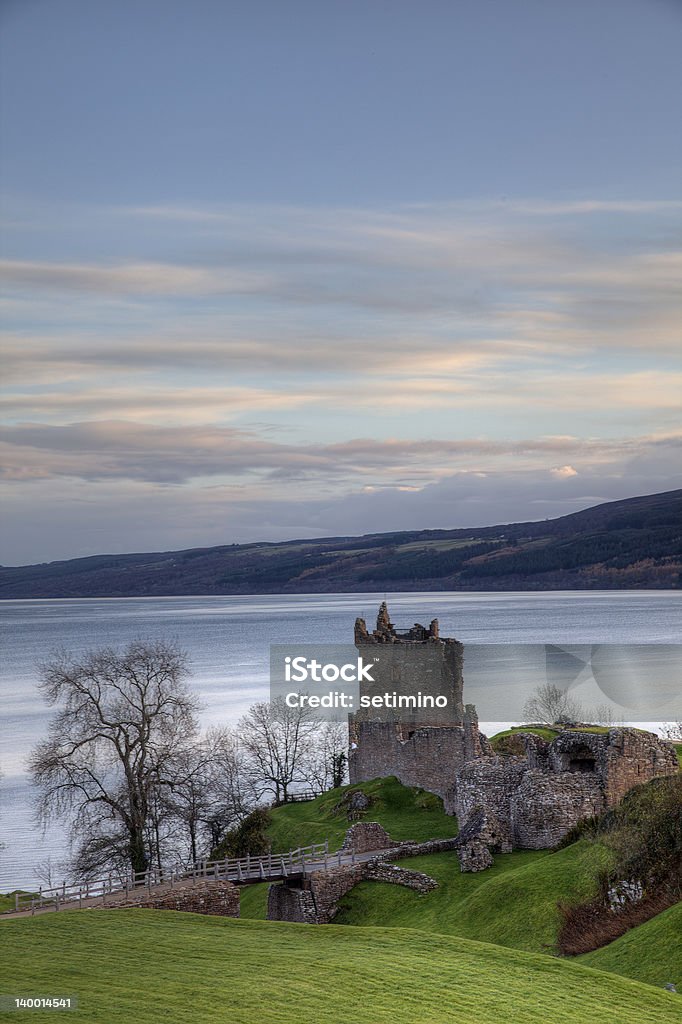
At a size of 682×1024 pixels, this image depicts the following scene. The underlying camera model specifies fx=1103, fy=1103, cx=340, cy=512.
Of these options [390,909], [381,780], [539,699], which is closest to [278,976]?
A: [390,909]

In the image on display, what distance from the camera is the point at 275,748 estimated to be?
65375 millimetres

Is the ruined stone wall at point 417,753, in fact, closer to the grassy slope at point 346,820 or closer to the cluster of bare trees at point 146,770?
the grassy slope at point 346,820

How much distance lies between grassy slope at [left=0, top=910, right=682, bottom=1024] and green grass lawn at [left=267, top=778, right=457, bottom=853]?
16.1 metres

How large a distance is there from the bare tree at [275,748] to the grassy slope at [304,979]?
129ft

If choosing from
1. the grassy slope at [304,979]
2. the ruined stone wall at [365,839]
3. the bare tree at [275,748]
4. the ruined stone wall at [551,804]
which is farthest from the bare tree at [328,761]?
the grassy slope at [304,979]

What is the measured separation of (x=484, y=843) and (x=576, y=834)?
268 centimetres

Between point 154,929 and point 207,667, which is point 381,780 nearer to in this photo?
point 154,929

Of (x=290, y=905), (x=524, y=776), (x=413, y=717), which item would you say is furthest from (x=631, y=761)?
(x=413, y=717)

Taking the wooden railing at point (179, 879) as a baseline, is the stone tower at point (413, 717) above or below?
above

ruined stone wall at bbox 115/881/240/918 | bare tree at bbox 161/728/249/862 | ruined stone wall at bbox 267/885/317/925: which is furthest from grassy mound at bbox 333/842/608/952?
bare tree at bbox 161/728/249/862

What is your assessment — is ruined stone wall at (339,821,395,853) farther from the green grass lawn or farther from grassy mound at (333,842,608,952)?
grassy mound at (333,842,608,952)

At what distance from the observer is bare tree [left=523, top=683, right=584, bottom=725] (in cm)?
8569

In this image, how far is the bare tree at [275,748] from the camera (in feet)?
215

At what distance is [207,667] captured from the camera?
145250mm
